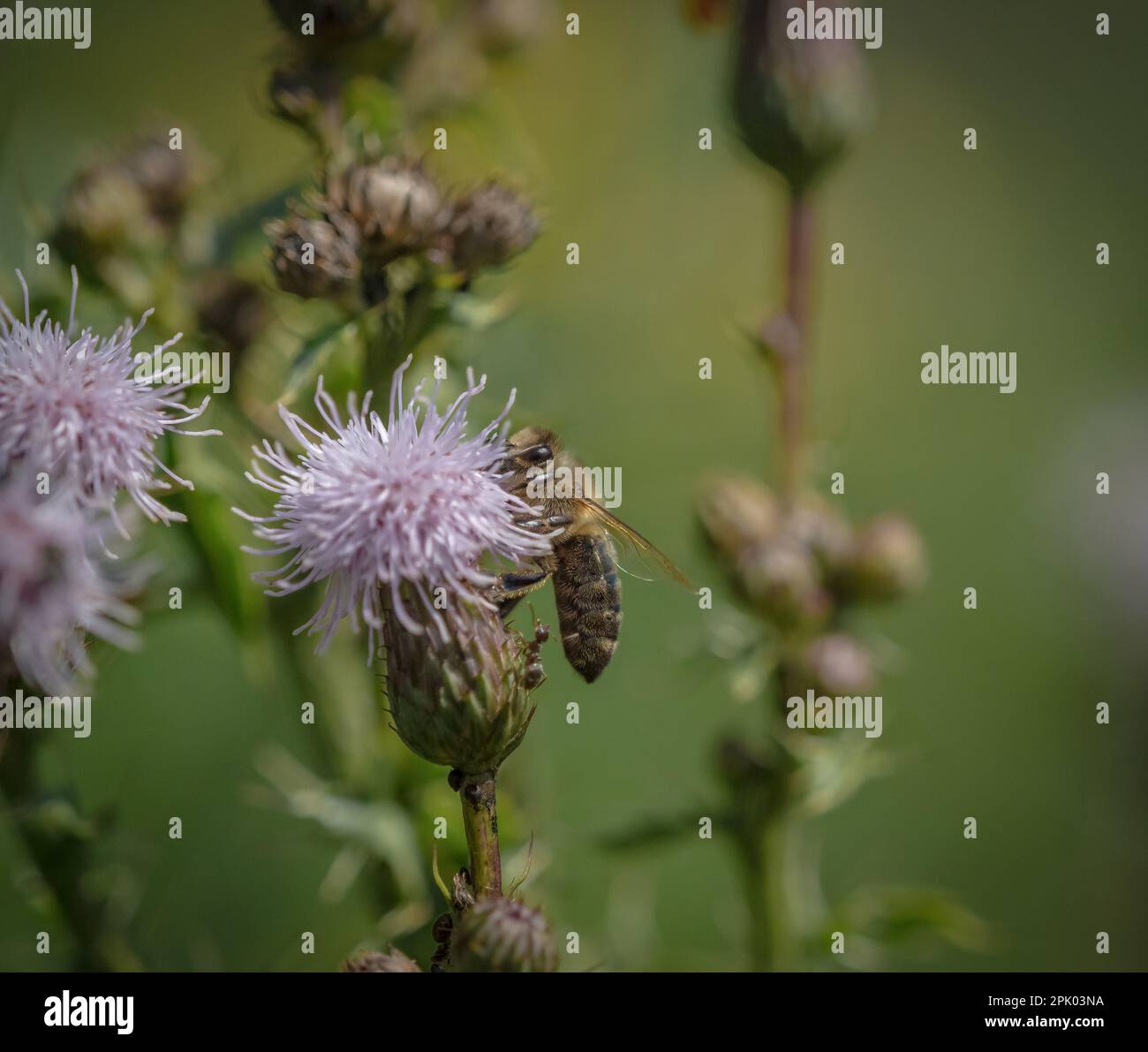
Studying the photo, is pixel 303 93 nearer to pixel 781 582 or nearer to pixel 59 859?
pixel 781 582

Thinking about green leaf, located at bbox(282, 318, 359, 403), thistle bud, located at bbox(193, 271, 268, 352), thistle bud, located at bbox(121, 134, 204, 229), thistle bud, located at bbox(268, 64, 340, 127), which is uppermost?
thistle bud, located at bbox(268, 64, 340, 127)

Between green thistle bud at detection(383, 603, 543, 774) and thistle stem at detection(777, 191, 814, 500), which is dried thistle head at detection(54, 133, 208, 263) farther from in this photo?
thistle stem at detection(777, 191, 814, 500)

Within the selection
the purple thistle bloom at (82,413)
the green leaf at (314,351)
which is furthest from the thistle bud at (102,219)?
the green leaf at (314,351)

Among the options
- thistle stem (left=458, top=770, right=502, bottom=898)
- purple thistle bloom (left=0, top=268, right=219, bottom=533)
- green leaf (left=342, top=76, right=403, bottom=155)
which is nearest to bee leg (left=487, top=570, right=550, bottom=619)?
thistle stem (left=458, top=770, right=502, bottom=898)

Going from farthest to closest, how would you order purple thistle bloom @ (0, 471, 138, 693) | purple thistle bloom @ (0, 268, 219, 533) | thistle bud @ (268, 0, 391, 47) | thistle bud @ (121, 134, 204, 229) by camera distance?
thistle bud @ (121, 134, 204, 229), thistle bud @ (268, 0, 391, 47), purple thistle bloom @ (0, 268, 219, 533), purple thistle bloom @ (0, 471, 138, 693)

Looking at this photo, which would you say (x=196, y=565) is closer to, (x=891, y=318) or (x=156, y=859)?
(x=156, y=859)

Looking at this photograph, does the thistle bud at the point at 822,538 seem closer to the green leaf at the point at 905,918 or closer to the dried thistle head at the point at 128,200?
the green leaf at the point at 905,918
